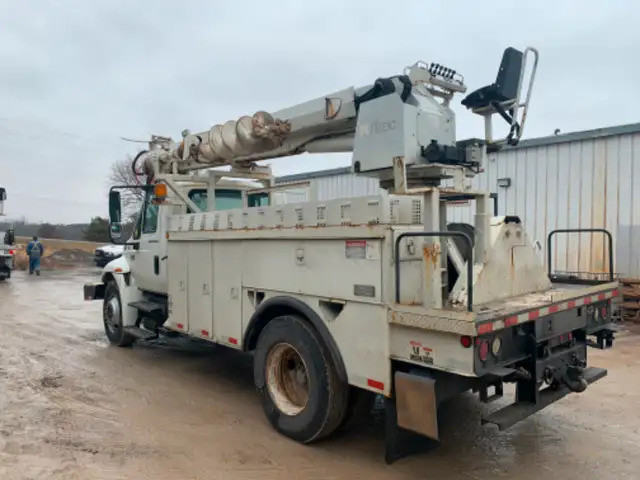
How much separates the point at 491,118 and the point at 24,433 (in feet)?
16.0

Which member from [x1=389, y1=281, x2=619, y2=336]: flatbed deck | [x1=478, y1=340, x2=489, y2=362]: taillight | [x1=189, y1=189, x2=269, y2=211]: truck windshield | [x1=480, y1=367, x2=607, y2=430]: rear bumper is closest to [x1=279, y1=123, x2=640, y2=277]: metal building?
[x1=189, y1=189, x2=269, y2=211]: truck windshield

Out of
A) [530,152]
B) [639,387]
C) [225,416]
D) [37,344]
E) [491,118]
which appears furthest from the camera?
[530,152]

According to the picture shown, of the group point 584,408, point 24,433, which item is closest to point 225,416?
point 24,433

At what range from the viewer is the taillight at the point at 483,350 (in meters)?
3.50

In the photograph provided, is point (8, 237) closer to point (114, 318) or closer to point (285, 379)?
point (114, 318)

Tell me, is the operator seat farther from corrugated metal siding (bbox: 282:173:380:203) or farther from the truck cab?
corrugated metal siding (bbox: 282:173:380:203)

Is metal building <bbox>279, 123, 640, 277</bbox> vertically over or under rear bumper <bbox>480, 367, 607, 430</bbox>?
over

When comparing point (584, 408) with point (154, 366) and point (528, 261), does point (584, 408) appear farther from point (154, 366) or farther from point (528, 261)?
point (154, 366)

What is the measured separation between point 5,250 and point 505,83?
66.7ft

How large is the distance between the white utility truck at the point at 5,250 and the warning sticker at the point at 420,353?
19.4 meters

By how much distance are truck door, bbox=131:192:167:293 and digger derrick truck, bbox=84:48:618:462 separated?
50.8 inches

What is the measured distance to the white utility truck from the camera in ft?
63.5

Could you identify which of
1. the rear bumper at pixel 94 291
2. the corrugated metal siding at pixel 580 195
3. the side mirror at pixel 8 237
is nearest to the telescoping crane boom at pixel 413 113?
the rear bumper at pixel 94 291

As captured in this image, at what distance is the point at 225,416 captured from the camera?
534 cm
